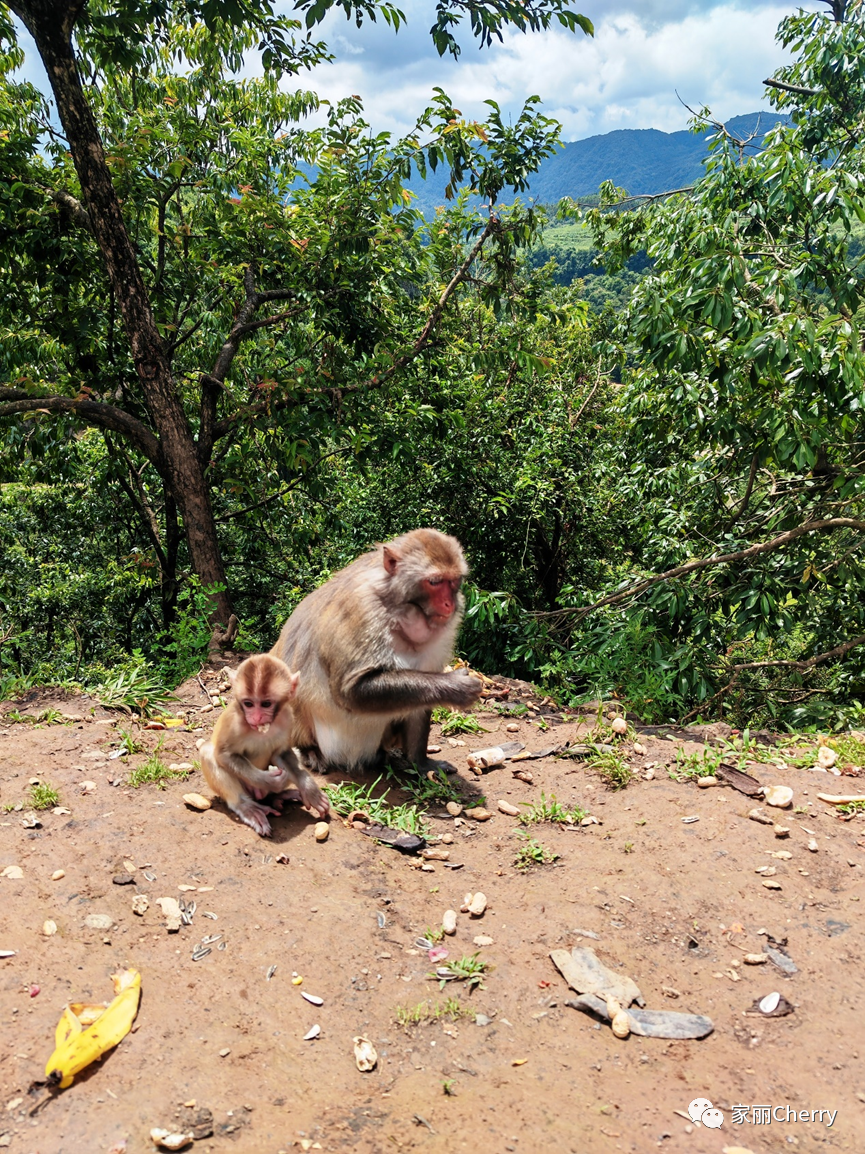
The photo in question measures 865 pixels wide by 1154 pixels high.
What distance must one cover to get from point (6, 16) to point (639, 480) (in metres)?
6.52

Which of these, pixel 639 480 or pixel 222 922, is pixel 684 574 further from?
pixel 222 922

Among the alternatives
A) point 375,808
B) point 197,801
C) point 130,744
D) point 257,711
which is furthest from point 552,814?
point 130,744

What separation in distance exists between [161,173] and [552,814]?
6.53 meters

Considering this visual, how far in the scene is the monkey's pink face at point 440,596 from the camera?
3969 mm

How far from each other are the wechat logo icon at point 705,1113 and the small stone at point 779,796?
195 centimetres

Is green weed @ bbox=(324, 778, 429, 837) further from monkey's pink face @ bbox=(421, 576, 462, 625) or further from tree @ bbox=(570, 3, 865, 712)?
tree @ bbox=(570, 3, 865, 712)

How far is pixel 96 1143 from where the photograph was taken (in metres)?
2.06

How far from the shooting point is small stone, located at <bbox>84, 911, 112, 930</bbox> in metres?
2.94

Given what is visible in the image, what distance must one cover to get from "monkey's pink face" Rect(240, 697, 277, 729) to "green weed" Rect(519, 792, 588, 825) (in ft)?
4.87

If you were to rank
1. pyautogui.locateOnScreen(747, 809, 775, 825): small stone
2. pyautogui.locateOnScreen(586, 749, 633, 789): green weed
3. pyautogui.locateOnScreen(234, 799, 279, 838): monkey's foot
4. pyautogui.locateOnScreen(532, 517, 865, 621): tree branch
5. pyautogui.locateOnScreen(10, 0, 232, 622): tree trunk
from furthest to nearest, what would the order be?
pyautogui.locateOnScreen(532, 517, 865, 621): tree branch, pyautogui.locateOnScreen(10, 0, 232, 622): tree trunk, pyautogui.locateOnScreen(586, 749, 633, 789): green weed, pyautogui.locateOnScreen(747, 809, 775, 825): small stone, pyautogui.locateOnScreen(234, 799, 279, 838): monkey's foot

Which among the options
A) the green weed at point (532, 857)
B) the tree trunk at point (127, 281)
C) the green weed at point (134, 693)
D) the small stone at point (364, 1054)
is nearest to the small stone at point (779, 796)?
the green weed at point (532, 857)

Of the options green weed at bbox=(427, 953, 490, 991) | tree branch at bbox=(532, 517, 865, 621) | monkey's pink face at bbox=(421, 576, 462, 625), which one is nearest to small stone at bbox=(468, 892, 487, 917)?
green weed at bbox=(427, 953, 490, 991)

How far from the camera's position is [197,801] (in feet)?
12.5

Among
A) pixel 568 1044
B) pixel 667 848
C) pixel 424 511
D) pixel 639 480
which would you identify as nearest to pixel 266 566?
pixel 424 511
